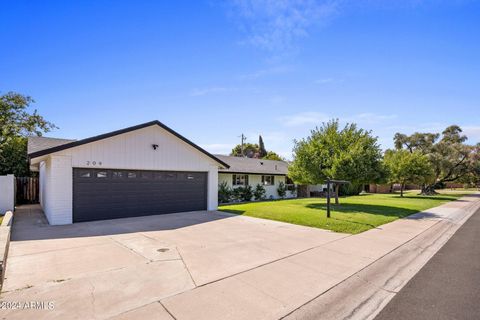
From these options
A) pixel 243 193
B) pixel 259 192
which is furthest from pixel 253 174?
Answer: pixel 243 193

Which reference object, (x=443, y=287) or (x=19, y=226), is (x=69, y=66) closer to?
(x=19, y=226)

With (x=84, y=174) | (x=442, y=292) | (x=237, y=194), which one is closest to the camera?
(x=442, y=292)

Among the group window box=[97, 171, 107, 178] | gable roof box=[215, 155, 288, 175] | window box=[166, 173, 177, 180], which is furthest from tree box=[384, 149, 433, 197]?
window box=[97, 171, 107, 178]

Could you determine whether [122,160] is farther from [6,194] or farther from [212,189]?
[6,194]

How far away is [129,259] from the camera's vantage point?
20.6 feet

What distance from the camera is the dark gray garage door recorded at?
1122 cm

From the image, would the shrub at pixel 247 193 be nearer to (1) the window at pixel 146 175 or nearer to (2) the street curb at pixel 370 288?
(1) the window at pixel 146 175

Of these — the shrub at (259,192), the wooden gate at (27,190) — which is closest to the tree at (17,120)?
the wooden gate at (27,190)

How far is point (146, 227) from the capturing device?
396 inches

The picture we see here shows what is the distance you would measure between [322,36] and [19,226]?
13.8m

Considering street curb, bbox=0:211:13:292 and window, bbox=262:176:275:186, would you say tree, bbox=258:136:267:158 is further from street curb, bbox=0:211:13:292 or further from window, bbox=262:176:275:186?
street curb, bbox=0:211:13:292

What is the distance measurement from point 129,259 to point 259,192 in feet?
59.8

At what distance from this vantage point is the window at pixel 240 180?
22547 mm

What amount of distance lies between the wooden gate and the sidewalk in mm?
18096
